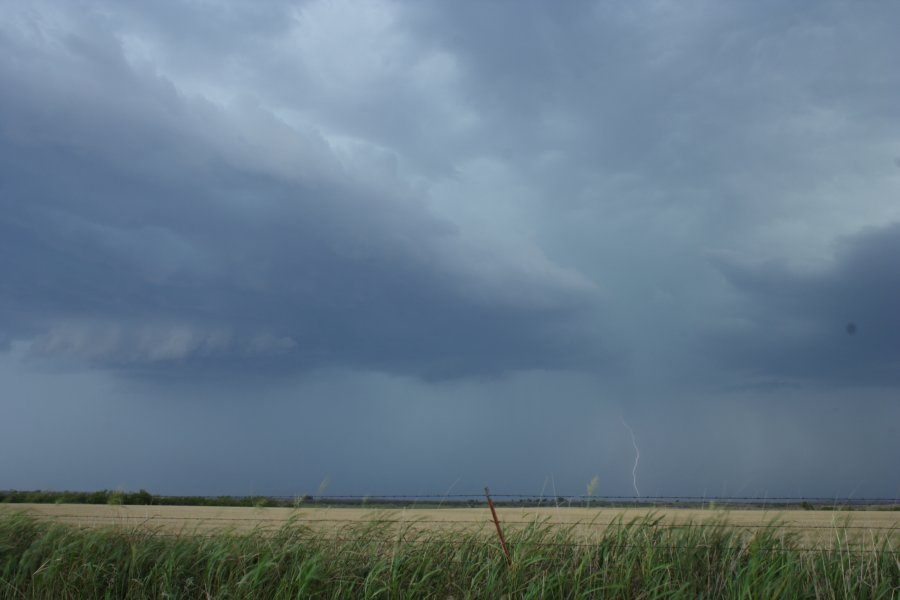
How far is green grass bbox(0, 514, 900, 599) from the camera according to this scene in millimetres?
11969

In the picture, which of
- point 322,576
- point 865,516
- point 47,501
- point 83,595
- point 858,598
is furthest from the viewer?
point 47,501

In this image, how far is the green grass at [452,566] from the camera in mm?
11969

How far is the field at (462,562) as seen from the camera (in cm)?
1200

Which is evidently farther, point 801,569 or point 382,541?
point 382,541

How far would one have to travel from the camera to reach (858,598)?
11.8 m

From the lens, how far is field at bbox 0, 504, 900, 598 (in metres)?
12.0

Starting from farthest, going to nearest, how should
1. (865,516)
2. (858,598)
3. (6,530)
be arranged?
(865,516) → (6,530) → (858,598)

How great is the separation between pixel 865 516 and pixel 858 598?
38.1 ft

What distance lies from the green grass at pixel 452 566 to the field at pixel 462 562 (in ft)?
0.08

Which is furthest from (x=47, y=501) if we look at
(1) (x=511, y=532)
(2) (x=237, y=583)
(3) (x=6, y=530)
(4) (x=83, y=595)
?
(1) (x=511, y=532)

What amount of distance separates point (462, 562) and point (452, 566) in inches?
7.6

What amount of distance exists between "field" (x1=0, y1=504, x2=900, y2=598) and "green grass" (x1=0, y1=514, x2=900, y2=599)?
2 cm

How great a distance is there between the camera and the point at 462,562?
508 inches

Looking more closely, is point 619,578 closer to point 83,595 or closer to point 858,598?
point 858,598
